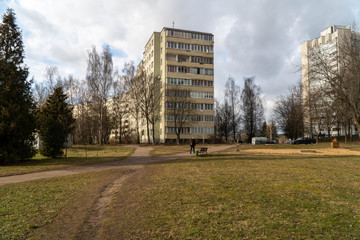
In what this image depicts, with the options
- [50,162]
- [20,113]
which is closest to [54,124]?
[20,113]

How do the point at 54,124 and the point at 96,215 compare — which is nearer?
the point at 96,215

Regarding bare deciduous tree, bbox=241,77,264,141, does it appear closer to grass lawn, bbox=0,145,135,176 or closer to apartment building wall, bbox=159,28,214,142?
apartment building wall, bbox=159,28,214,142

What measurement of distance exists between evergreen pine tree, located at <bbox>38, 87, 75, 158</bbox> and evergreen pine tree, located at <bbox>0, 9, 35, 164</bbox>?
1.07 m

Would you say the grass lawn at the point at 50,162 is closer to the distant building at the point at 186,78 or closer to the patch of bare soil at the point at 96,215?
the patch of bare soil at the point at 96,215

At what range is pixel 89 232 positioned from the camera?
5.70 meters

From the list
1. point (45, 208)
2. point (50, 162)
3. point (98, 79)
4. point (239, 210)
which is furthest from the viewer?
point (98, 79)

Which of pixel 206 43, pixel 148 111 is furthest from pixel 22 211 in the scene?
A: pixel 206 43

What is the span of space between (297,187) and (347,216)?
10.6ft

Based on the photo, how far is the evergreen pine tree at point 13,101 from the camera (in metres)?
21.6

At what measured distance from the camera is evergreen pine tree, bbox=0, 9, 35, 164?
70.8 ft

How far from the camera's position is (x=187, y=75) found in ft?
194

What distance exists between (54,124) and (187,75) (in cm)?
3909

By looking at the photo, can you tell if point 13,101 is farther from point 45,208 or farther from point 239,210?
point 239,210

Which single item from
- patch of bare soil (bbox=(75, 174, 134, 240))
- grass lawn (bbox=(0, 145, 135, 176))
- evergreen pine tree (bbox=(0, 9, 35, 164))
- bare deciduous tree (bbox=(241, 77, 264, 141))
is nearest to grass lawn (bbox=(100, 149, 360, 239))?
patch of bare soil (bbox=(75, 174, 134, 240))
